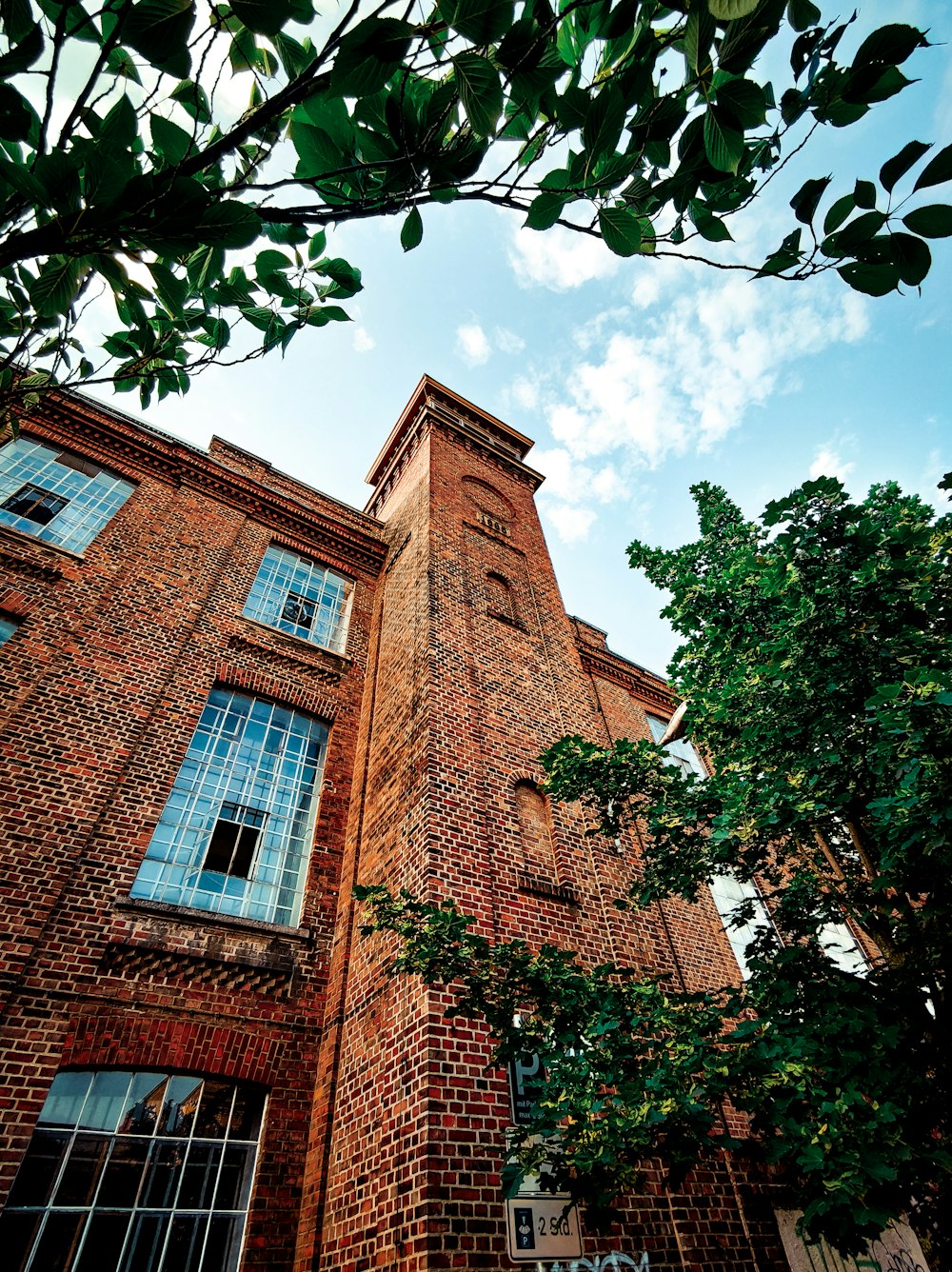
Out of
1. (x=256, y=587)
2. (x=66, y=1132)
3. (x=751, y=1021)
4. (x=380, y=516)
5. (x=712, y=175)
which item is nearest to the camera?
(x=712, y=175)

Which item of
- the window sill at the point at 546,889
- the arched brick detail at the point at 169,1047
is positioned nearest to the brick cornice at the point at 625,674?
the window sill at the point at 546,889

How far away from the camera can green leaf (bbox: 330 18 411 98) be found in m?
1.36

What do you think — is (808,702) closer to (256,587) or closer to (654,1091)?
(654,1091)

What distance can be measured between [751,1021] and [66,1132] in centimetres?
483

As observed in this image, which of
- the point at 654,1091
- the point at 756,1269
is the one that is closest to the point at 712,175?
the point at 654,1091

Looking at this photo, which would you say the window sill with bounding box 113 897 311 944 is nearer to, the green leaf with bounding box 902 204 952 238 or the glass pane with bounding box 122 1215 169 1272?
the glass pane with bounding box 122 1215 169 1272

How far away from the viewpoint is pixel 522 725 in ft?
24.6

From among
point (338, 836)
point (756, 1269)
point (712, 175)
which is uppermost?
point (338, 836)

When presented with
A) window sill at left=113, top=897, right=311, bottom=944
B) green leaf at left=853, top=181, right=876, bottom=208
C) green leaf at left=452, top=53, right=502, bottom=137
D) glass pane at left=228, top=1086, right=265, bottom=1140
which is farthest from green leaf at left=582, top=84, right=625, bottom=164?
glass pane at left=228, top=1086, right=265, bottom=1140

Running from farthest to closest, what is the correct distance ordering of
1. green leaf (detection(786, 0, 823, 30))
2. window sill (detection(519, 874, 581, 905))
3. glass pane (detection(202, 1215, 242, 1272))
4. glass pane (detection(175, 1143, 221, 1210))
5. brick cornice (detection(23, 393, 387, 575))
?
brick cornice (detection(23, 393, 387, 575)) < window sill (detection(519, 874, 581, 905)) < glass pane (detection(175, 1143, 221, 1210)) < glass pane (detection(202, 1215, 242, 1272)) < green leaf (detection(786, 0, 823, 30))

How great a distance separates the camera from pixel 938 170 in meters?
1.40

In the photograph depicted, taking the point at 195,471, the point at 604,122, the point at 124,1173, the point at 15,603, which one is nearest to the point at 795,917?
the point at 604,122

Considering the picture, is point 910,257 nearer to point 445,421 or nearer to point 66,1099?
point 66,1099

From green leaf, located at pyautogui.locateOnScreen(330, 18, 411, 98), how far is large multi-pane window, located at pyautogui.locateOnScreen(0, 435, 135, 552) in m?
7.71
